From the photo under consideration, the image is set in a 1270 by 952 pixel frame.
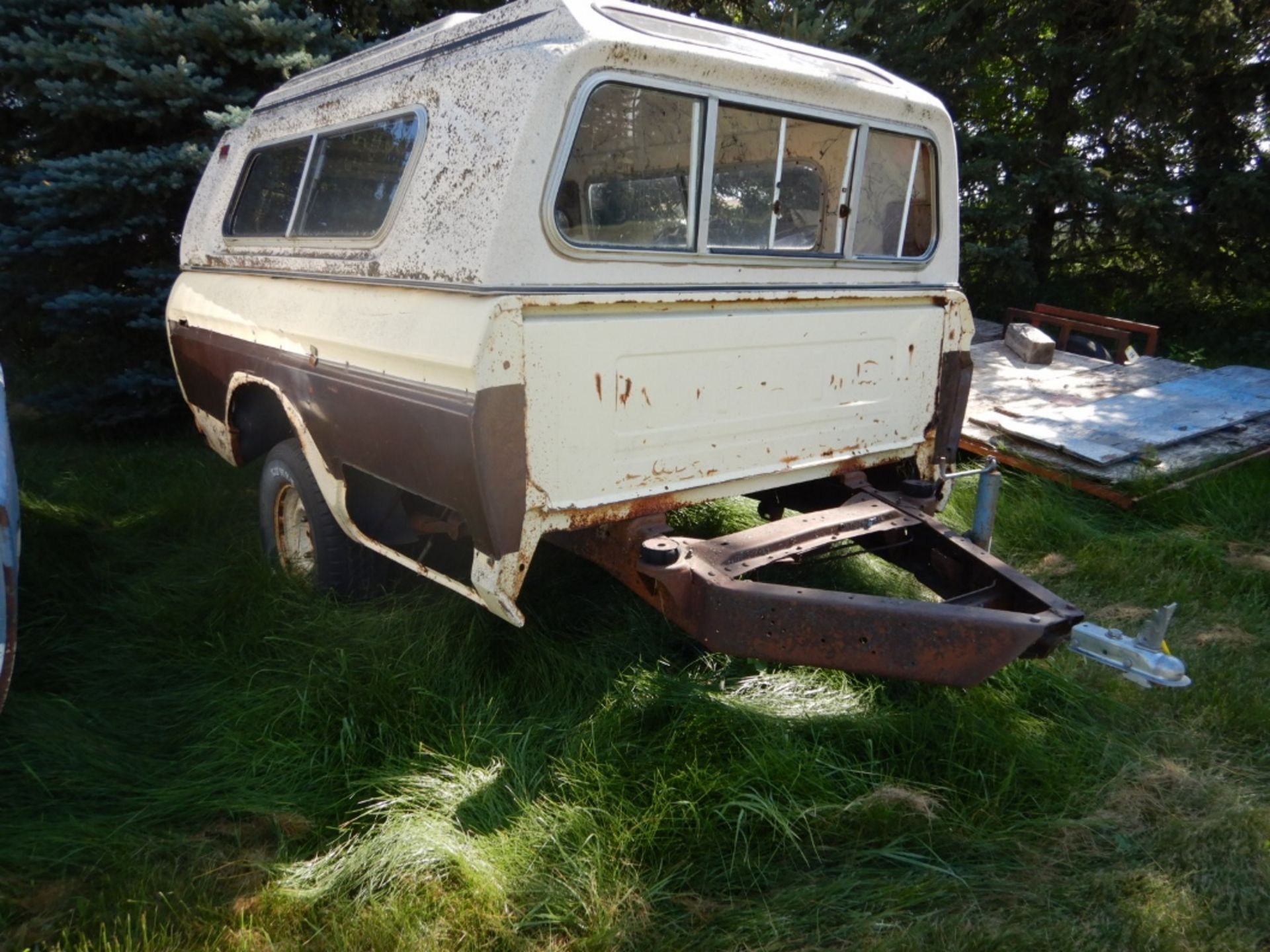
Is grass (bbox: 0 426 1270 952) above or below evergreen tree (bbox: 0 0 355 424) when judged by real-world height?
below

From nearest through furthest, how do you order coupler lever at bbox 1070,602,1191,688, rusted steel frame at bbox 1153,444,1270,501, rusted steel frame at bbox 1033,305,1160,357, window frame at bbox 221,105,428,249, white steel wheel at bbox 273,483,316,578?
coupler lever at bbox 1070,602,1191,688 → window frame at bbox 221,105,428,249 → white steel wheel at bbox 273,483,316,578 → rusted steel frame at bbox 1153,444,1270,501 → rusted steel frame at bbox 1033,305,1160,357

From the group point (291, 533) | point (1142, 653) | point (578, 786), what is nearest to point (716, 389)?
point (578, 786)

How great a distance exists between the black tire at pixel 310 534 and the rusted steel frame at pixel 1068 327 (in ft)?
19.6

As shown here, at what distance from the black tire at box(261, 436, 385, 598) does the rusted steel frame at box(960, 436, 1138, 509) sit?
3615 millimetres

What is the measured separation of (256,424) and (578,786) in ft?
8.58

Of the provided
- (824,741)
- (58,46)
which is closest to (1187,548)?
(824,741)

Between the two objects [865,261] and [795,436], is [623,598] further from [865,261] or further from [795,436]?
[865,261]

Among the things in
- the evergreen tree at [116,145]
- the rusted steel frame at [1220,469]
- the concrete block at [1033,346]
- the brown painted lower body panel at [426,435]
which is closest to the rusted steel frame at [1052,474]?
the rusted steel frame at [1220,469]

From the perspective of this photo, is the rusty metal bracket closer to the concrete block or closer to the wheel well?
the wheel well

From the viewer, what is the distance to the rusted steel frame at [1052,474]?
16.2 feet

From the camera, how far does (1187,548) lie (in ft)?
14.7

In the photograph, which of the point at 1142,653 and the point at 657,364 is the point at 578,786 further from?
the point at 1142,653

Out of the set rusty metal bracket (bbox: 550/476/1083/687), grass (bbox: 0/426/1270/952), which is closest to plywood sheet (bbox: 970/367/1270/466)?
grass (bbox: 0/426/1270/952)

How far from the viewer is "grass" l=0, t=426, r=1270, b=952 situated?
2367 mm
